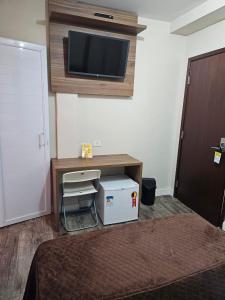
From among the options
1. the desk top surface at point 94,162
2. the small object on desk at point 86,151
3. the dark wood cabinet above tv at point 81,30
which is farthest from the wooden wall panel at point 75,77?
the desk top surface at point 94,162

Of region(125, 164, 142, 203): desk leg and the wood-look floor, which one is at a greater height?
region(125, 164, 142, 203): desk leg

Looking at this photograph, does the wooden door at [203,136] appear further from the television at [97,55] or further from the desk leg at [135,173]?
the television at [97,55]

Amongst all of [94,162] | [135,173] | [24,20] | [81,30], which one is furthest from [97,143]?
[24,20]

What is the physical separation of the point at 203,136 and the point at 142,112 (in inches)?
37.4

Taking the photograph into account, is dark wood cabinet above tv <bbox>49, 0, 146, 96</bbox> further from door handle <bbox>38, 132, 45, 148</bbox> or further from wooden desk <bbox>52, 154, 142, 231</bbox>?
wooden desk <bbox>52, 154, 142, 231</bbox>

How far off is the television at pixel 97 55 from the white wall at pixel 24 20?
40 centimetres

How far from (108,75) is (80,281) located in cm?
235

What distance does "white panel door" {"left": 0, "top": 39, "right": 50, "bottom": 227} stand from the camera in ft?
7.14

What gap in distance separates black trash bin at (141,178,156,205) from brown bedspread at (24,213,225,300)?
1445 mm

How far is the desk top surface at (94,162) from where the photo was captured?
240 cm

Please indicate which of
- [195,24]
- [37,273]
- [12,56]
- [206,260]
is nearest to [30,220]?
[37,273]

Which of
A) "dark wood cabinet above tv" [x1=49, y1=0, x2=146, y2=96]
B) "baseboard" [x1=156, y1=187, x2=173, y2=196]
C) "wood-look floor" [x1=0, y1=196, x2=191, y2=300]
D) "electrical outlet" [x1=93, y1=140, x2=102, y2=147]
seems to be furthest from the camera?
"baseboard" [x1=156, y1=187, x2=173, y2=196]

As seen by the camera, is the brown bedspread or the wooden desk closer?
the brown bedspread

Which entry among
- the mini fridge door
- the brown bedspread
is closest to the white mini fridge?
the mini fridge door
